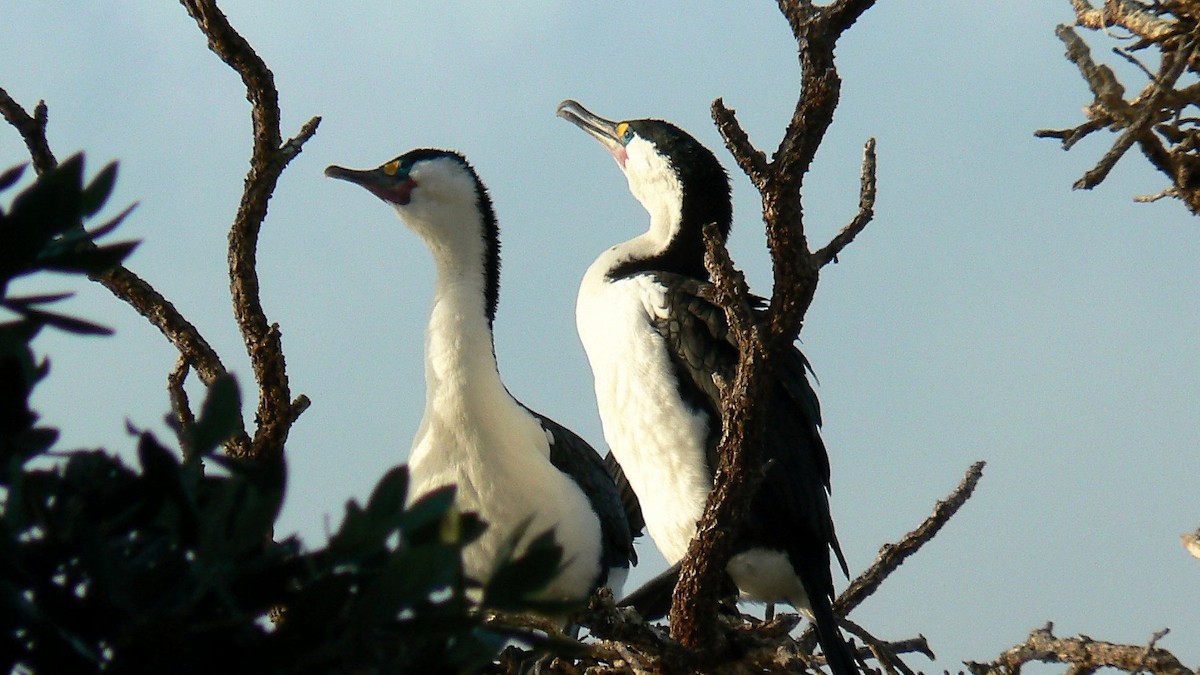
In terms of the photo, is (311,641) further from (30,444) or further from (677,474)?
(677,474)

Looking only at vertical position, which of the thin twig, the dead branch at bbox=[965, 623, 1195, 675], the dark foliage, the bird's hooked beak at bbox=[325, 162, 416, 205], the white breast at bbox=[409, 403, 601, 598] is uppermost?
the bird's hooked beak at bbox=[325, 162, 416, 205]

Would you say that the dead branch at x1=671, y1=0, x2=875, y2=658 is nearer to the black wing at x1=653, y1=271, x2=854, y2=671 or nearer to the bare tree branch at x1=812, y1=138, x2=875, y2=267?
the bare tree branch at x1=812, y1=138, x2=875, y2=267

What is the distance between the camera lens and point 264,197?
3.99 metres

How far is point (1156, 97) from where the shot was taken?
459 cm

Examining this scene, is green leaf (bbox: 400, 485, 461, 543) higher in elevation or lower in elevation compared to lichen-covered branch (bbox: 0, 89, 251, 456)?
lower

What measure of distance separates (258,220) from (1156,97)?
262 centimetres

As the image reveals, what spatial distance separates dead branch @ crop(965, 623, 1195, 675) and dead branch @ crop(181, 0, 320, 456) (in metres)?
2.17

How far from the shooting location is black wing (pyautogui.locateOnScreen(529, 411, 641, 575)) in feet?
18.7

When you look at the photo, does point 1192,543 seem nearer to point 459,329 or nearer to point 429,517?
point 459,329

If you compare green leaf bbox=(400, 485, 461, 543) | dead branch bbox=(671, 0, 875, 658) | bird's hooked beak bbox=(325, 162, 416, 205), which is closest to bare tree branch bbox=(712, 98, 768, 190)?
dead branch bbox=(671, 0, 875, 658)

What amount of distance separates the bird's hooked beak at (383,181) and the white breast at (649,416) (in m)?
1.27

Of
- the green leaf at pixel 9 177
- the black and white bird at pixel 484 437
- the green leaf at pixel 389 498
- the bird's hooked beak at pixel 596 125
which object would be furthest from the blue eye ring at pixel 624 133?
the green leaf at pixel 389 498

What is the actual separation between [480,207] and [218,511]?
16.2 feet

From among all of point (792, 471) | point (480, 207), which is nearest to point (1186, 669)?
point (792, 471)
